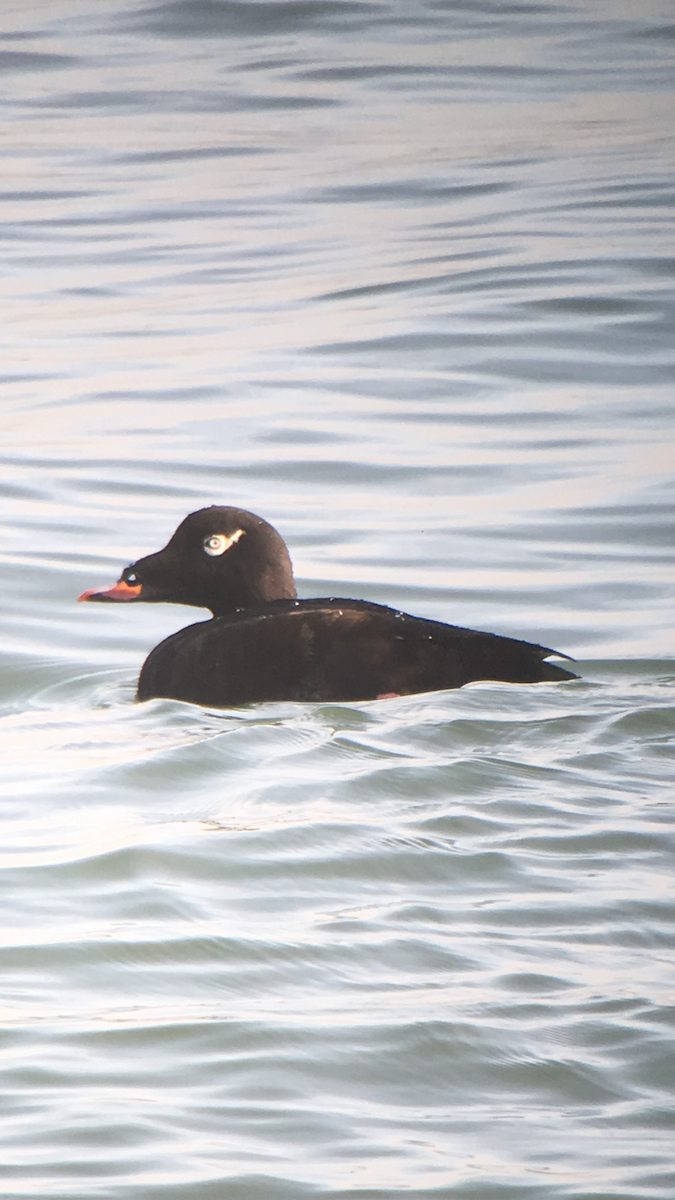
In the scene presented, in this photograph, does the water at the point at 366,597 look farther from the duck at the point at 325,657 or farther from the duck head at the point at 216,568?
the duck head at the point at 216,568

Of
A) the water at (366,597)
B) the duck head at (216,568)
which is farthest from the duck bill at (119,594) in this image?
the water at (366,597)

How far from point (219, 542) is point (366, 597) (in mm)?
1115

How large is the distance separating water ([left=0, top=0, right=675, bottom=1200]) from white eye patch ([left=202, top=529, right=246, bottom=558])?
460 millimetres

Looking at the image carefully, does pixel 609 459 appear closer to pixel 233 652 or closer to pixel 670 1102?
pixel 233 652

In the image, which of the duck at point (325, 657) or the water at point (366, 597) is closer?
the water at point (366, 597)

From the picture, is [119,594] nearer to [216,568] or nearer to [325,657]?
[216,568]

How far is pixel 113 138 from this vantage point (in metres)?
16.7

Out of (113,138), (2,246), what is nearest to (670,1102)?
(2,246)

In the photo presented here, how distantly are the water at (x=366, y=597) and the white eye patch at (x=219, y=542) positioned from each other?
1.51 feet

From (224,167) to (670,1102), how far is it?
13325mm

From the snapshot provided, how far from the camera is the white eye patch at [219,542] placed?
228 inches

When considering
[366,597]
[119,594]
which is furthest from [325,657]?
[366,597]

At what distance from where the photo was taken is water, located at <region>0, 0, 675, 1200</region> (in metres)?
2.89

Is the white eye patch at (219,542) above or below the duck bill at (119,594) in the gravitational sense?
above
